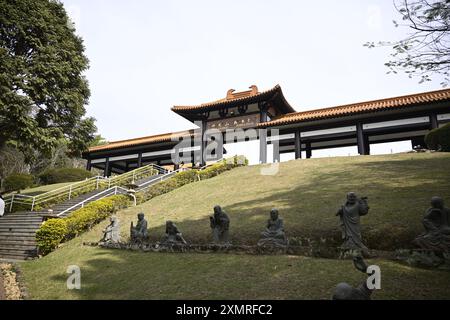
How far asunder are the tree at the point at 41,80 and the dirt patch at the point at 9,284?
8.38 meters

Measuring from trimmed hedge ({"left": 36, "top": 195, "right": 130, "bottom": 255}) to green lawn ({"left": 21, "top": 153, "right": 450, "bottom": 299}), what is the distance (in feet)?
1.57

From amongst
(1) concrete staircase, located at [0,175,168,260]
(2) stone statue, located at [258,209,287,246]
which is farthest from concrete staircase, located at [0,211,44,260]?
(2) stone statue, located at [258,209,287,246]

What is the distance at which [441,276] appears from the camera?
Answer: 552 cm

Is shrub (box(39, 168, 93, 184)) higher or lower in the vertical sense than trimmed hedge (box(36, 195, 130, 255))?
higher

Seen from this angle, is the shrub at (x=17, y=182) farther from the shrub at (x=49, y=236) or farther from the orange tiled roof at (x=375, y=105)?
the orange tiled roof at (x=375, y=105)

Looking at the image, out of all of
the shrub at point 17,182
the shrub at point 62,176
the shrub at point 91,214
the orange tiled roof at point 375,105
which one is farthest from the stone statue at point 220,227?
the shrub at point 17,182

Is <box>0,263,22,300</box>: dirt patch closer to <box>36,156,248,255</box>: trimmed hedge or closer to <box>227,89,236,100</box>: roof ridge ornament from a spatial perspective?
<box>36,156,248,255</box>: trimmed hedge

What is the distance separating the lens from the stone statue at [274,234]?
812 centimetres

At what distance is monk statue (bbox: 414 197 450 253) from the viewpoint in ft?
20.9

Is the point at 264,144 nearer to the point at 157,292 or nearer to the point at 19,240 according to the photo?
the point at 19,240

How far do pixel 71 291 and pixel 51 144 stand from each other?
12263 millimetres

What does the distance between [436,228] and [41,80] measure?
18.1m

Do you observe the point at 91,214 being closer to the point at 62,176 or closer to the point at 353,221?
the point at 353,221
